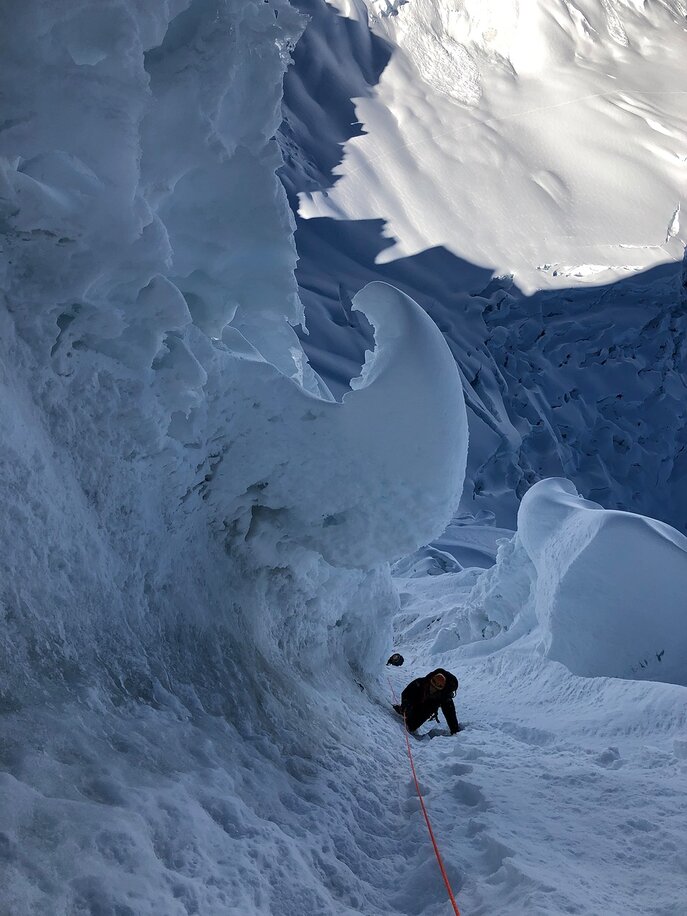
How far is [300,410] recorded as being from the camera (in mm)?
3521

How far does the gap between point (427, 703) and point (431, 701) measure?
0.03m

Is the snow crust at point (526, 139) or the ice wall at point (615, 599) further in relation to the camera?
the snow crust at point (526, 139)

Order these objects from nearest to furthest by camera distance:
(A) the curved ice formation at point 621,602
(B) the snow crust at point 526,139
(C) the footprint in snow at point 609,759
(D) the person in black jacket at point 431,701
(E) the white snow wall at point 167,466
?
(E) the white snow wall at point 167,466
(C) the footprint in snow at point 609,759
(D) the person in black jacket at point 431,701
(A) the curved ice formation at point 621,602
(B) the snow crust at point 526,139

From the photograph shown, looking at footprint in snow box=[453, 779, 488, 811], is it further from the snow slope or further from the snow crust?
the snow crust

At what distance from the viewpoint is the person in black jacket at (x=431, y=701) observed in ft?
14.8

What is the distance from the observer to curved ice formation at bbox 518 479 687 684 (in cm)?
575

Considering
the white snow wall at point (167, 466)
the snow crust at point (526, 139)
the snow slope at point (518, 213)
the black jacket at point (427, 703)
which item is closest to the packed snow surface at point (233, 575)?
the white snow wall at point (167, 466)

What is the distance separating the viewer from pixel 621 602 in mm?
5848

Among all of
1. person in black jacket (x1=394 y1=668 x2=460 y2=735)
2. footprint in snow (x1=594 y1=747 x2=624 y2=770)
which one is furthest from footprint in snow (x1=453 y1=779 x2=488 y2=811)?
person in black jacket (x1=394 y1=668 x2=460 y2=735)

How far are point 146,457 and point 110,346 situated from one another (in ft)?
1.64

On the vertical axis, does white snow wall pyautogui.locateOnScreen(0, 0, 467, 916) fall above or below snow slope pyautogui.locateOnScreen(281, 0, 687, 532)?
above

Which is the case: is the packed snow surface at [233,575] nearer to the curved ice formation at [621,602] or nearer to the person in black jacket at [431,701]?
the curved ice formation at [621,602]

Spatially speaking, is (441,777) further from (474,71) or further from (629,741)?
(474,71)

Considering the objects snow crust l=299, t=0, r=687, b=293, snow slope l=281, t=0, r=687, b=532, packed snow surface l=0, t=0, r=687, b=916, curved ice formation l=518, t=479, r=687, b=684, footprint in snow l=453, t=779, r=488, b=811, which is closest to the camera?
packed snow surface l=0, t=0, r=687, b=916
